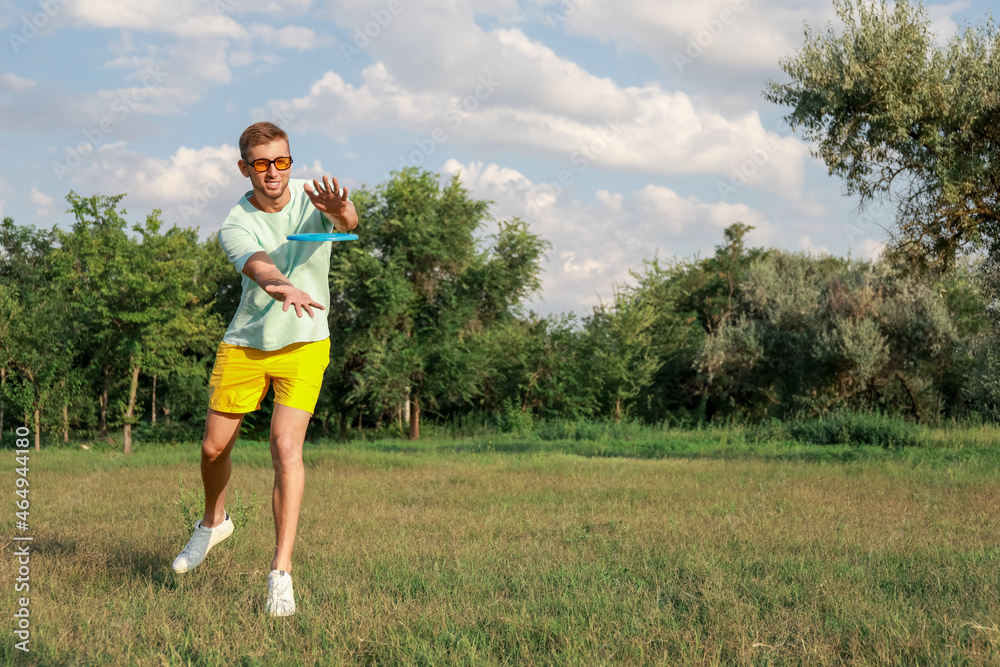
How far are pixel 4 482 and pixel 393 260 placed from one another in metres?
17.0

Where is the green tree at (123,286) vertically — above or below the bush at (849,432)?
above

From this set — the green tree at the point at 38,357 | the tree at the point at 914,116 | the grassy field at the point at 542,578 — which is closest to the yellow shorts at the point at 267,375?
the grassy field at the point at 542,578

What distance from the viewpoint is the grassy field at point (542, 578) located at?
3549 mm

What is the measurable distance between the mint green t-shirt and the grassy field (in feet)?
4.79

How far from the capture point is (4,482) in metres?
11.2

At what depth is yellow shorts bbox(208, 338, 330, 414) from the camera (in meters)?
4.61

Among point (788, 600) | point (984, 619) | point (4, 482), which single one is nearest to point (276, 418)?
point (788, 600)

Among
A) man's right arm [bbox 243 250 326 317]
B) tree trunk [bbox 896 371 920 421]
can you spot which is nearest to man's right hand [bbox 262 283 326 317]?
man's right arm [bbox 243 250 326 317]

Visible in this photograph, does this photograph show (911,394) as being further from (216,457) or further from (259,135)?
(259,135)

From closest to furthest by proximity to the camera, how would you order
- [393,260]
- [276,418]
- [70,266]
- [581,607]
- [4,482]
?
[581,607]
[276,418]
[4,482]
[70,266]
[393,260]

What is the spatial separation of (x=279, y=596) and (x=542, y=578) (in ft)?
5.12

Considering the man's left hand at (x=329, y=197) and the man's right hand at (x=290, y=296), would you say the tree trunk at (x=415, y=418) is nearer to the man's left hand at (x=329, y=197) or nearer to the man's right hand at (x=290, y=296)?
the man's left hand at (x=329, y=197)

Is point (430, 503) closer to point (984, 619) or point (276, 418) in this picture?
point (276, 418)

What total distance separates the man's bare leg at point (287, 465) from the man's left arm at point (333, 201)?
1.11 metres
